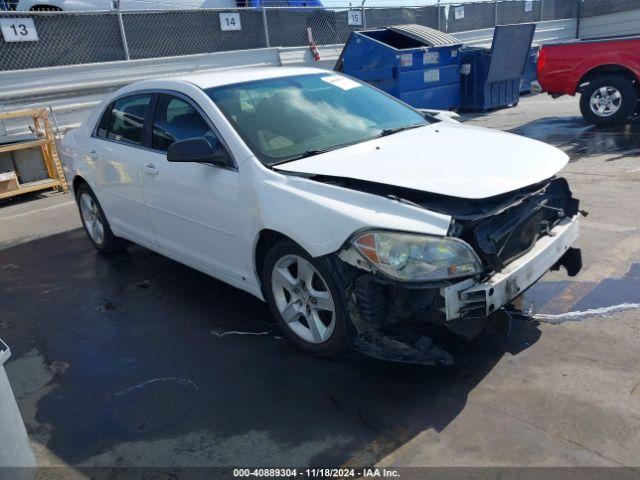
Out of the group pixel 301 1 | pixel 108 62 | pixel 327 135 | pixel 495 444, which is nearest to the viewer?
pixel 495 444

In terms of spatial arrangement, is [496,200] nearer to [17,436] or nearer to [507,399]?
[507,399]

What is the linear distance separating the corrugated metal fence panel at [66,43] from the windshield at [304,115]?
8060 millimetres

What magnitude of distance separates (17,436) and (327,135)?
100 inches

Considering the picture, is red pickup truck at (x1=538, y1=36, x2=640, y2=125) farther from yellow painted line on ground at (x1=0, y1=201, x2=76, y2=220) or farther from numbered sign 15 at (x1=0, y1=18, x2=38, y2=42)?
numbered sign 15 at (x1=0, y1=18, x2=38, y2=42)

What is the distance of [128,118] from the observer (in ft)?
16.2

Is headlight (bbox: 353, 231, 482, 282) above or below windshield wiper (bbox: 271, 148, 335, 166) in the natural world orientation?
below

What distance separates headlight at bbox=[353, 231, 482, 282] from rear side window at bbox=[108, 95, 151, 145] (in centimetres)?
268

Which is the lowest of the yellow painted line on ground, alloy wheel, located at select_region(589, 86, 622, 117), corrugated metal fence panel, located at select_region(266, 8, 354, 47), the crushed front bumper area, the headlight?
the yellow painted line on ground

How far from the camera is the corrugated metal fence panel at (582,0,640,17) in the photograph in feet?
67.7

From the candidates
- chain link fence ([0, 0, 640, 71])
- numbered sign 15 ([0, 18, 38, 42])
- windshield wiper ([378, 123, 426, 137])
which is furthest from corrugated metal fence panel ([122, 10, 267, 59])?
windshield wiper ([378, 123, 426, 137])

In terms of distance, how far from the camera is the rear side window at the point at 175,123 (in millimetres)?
4027

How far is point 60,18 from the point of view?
1072 cm

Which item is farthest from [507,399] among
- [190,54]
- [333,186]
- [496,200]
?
[190,54]

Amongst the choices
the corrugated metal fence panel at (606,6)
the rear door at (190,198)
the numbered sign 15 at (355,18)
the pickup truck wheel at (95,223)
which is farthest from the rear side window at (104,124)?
the corrugated metal fence panel at (606,6)
